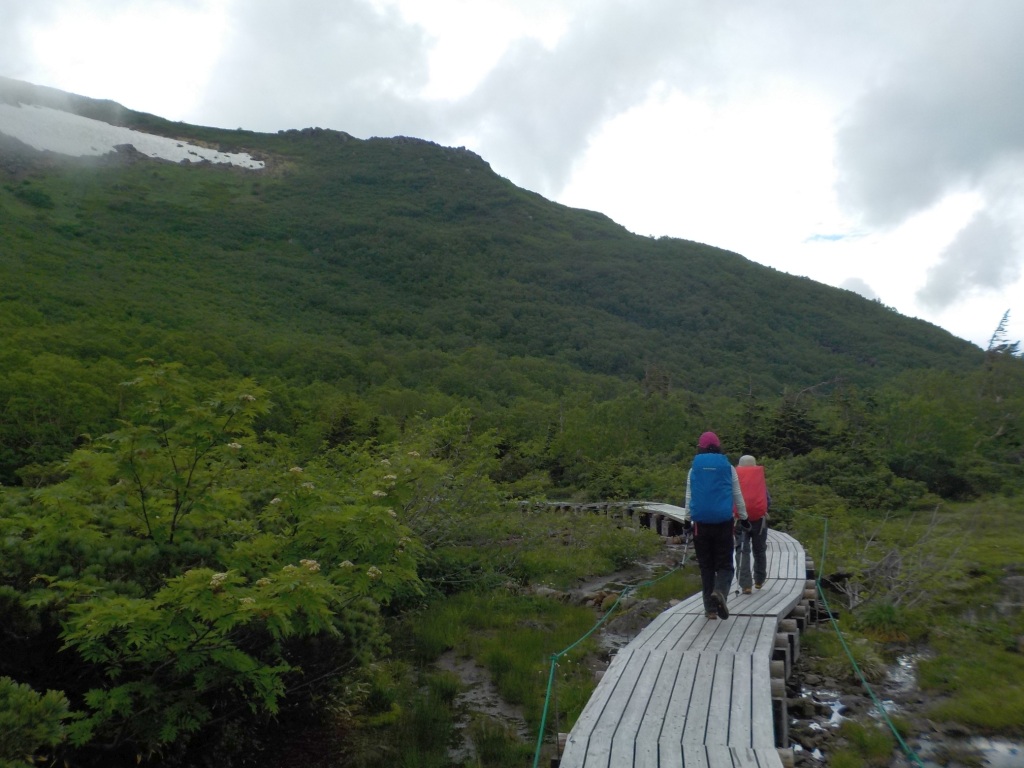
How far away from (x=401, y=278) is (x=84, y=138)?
61343 millimetres

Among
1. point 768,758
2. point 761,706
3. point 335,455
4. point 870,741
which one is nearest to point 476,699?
point 761,706

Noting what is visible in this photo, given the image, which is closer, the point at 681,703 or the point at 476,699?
the point at 681,703

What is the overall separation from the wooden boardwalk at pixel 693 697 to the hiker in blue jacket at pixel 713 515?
355 millimetres

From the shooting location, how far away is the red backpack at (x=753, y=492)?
7105 millimetres

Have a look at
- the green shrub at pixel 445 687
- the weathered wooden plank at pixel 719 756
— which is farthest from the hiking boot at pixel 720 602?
the green shrub at pixel 445 687

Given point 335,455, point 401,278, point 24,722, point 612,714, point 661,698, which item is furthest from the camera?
point 401,278

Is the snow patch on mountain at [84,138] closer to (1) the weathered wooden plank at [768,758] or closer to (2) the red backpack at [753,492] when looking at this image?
(2) the red backpack at [753,492]

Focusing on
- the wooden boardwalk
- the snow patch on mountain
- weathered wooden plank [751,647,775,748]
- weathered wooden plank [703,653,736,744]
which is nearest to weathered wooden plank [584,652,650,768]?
the wooden boardwalk

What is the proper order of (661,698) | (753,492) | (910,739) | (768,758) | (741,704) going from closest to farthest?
(768,758), (741,704), (661,698), (910,739), (753,492)

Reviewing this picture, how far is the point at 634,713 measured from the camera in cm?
421

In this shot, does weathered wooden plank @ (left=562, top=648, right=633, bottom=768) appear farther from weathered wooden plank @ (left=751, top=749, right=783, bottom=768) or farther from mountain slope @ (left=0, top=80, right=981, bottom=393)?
mountain slope @ (left=0, top=80, right=981, bottom=393)

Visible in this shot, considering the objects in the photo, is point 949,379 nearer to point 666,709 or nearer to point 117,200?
point 666,709

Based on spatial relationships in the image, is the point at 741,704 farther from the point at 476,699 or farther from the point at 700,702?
the point at 476,699

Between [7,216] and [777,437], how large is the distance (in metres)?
66.0
